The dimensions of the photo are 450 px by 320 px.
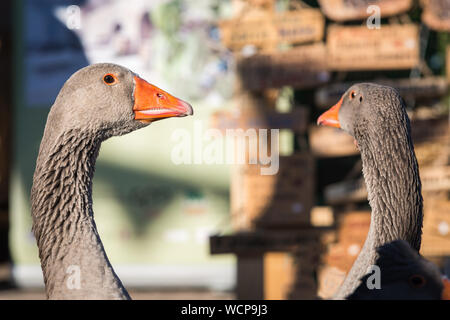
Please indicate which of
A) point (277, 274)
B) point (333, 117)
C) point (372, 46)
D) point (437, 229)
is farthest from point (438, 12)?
point (277, 274)

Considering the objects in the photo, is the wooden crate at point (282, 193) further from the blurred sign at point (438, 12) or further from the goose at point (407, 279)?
the goose at point (407, 279)

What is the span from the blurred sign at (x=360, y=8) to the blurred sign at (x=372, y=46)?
4.7 inches

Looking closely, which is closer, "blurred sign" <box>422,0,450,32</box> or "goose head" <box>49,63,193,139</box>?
"goose head" <box>49,63,193,139</box>

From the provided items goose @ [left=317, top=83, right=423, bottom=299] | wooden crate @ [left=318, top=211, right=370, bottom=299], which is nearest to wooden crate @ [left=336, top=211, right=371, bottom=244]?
wooden crate @ [left=318, top=211, right=370, bottom=299]

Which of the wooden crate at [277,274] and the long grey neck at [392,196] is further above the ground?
the long grey neck at [392,196]

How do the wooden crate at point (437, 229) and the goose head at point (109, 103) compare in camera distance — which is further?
the wooden crate at point (437, 229)

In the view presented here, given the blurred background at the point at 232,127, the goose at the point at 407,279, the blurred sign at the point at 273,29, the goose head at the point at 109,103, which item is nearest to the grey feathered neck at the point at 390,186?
the goose at the point at 407,279

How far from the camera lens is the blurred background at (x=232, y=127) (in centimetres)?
516

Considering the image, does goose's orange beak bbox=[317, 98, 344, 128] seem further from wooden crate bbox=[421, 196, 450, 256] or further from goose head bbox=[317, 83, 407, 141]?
wooden crate bbox=[421, 196, 450, 256]

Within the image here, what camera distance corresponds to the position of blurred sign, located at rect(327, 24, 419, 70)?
5.17 metres

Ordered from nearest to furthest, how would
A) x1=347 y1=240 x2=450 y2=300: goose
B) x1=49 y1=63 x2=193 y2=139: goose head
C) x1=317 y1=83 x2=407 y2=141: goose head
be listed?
x1=347 y1=240 x2=450 y2=300: goose, x1=49 y1=63 x2=193 y2=139: goose head, x1=317 y1=83 x2=407 y2=141: goose head

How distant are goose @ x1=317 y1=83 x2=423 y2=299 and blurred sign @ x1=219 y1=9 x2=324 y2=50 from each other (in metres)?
2.28

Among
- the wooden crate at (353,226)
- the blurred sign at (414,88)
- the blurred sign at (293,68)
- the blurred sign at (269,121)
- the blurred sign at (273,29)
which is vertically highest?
the blurred sign at (273,29)

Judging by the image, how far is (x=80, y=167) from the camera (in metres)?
2.69
